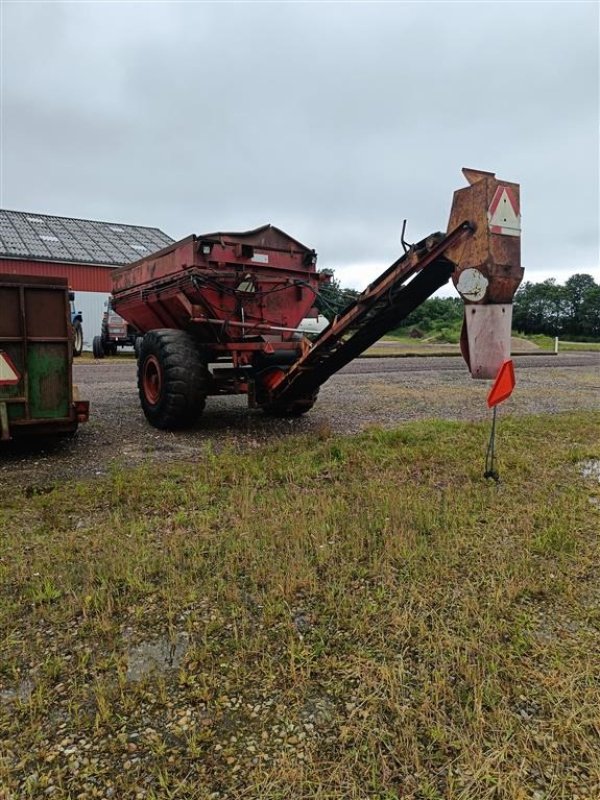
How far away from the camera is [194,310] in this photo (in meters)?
6.99

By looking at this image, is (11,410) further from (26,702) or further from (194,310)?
(26,702)

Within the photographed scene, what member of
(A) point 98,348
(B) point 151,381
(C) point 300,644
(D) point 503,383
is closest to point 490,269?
(D) point 503,383

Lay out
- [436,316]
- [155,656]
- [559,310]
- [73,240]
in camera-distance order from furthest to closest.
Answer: [559,310], [436,316], [73,240], [155,656]

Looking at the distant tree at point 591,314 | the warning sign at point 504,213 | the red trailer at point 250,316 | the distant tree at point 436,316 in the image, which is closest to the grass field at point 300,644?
the warning sign at point 504,213

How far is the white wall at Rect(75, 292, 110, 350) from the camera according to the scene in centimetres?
2598

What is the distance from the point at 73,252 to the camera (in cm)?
2694

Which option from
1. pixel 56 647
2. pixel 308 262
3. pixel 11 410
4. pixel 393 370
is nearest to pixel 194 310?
pixel 308 262

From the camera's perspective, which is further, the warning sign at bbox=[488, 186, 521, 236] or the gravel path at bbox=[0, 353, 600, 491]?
the gravel path at bbox=[0, 353, 600, 491]

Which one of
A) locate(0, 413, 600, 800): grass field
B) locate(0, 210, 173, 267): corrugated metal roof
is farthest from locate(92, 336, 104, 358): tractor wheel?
locate(0, 413, 600, 800): grass field

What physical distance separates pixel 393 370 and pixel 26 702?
14941 millimetres

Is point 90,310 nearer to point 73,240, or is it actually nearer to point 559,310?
point 73,240

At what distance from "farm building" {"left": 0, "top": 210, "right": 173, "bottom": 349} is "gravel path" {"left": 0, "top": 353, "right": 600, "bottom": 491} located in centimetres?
1165

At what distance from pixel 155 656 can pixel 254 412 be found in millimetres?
6441

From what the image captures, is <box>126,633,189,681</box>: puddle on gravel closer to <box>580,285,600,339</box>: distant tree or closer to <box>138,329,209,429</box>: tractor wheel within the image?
<box>138,329,209,429</box>: tractor wheel
